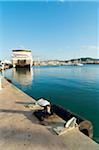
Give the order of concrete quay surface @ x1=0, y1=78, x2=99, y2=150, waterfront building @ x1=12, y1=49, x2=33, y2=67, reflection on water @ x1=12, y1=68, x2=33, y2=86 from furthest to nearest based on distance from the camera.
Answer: waterfront building @ x1=12, y1=49, x2=33, y2=67 < reflection on water @ x1=12, y1=68, x2=33, y2=86 < concrete quay surface @ x1=0, y1=78, x2=99, y2=150

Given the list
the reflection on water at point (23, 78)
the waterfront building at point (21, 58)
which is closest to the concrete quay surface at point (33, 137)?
the reflection on water at point (23, 78)

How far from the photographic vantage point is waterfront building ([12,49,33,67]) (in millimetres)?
89613

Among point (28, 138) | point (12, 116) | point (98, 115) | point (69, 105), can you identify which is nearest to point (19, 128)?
point (28, 138)

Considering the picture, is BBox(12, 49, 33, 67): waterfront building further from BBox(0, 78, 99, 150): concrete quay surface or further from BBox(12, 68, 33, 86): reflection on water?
BBox(0, 78, 99, 150): concrete quay surface

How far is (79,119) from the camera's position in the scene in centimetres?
805

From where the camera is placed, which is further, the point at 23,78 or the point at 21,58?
the point at 21,58

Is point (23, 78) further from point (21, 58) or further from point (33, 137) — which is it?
point (21, 58)

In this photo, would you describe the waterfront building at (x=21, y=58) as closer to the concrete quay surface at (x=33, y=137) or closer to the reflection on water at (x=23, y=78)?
the reflection on water at (x=23, y=78)

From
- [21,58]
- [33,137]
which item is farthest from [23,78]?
[21,58]

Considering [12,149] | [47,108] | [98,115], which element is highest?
[47,108]

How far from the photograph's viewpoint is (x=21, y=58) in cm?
9125

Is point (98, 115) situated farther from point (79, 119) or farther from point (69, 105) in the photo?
point (79, 119)

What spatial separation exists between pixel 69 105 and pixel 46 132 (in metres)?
9.96

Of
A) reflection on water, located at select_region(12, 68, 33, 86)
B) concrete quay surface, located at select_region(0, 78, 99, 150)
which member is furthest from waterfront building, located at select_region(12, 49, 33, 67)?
concrete quay surface, located at select_region(0, 78, 99, 150)
